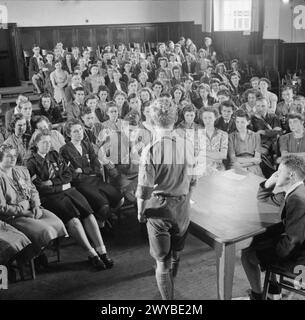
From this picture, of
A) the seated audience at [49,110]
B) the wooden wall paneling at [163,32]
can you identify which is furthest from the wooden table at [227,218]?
the wooden wall paneling at [163,32]

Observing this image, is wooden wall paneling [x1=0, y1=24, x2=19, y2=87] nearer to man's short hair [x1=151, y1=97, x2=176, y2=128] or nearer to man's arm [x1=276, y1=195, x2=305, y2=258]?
man's short hair [x1=151, y1=97, x2=176, y2=128]

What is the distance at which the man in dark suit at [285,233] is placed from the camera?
2.61m

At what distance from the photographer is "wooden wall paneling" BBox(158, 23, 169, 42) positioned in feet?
43.5

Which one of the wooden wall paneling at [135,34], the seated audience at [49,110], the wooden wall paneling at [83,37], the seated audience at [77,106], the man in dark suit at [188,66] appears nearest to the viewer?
the seated audience at [77,106]

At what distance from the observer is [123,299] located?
3.15 m

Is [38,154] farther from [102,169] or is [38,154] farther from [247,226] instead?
[247,226]

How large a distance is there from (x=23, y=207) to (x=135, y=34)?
34.0ft

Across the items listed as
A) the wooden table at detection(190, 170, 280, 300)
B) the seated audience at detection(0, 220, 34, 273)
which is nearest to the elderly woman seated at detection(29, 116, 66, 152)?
the seated audience at detection(0, 220, 34, 273)

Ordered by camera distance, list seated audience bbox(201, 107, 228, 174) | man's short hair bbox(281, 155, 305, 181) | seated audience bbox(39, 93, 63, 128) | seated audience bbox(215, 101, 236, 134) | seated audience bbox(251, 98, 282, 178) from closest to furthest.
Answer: man's short hair bbox(281, 155, 305, 181) → seated audience bbox(201, 107, 228, 174) → seated audience bbox(215, 101, 236, 134) → seated audience bbox(251, 98, 282, 178) → seated audience bbox(39, 93, 63, 128)

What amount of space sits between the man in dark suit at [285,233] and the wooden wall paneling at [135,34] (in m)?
10.7

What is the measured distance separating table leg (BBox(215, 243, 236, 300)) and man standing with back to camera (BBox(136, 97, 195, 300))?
301mm

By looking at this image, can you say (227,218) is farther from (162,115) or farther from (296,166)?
(162,115)

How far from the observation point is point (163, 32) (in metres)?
13.3

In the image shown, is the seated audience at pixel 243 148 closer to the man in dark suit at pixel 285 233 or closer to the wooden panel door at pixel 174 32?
the man in dark suit at pixel 285 233
